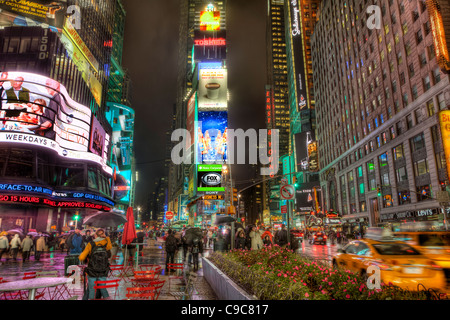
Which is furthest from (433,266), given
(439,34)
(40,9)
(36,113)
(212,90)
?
(212,90)

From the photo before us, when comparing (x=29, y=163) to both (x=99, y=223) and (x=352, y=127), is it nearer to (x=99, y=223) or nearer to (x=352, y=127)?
(x=99, y=223)

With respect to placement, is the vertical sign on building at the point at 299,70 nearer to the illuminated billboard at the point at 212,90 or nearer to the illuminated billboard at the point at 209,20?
the illuminated billboard at the point at 209,20

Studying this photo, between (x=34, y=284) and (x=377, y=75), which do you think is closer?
(x=34, y=284)

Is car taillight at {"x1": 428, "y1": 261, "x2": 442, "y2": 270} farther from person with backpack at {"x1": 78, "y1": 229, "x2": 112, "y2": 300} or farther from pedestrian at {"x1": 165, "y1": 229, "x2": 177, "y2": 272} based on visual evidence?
pedestrian at {"x1": 165, "y1": 229, "x2": 177, "y2": 272}

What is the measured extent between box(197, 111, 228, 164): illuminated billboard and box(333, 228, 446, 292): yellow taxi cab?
7110cm

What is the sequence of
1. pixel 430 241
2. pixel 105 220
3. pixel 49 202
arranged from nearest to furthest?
pixel 430 241, pixel 105 220, pixel 49 202

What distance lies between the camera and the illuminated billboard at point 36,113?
29.2 m

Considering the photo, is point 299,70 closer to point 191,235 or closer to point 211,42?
point 211,42

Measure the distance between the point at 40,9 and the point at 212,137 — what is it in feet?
171

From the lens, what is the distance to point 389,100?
50250mm

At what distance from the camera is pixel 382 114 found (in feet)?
173
